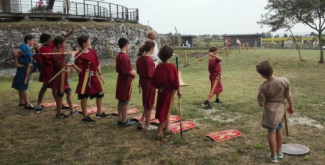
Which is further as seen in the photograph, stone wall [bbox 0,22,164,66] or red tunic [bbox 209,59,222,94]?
stone wall [bbox 0,22,164,66]

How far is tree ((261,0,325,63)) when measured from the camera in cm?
2156

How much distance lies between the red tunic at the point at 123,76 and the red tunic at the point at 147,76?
242mm

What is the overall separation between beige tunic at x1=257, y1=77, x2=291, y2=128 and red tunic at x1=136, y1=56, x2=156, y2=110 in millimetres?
2278

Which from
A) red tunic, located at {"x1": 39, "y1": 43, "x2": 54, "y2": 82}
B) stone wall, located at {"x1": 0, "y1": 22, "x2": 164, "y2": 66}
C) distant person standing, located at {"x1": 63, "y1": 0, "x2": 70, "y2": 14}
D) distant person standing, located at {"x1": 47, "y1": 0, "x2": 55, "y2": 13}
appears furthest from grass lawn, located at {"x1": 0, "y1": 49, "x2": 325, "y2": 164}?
distant person standing, located at {"x1": 63, "y1": 0, "x2": 70, "y2": 14}

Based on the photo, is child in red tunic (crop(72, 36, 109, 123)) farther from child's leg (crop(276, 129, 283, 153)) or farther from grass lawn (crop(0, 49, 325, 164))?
child's leg (crop(276, 129, 283, 153))

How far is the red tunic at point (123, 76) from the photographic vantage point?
233 inches

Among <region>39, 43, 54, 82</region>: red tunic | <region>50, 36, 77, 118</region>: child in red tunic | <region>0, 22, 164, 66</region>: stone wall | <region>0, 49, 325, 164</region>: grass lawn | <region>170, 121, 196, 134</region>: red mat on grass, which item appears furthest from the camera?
<region>0, 22, 164, 66</region>: stone wall

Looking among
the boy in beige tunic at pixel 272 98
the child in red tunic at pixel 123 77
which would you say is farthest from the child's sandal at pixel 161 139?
the boy in beige tunic at pixel 272 98

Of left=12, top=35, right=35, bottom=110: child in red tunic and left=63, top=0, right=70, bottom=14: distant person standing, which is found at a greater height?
left=63, top=0, right=70, bottom=14: distant person standing

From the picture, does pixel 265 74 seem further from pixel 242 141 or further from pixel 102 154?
pixel 102 154

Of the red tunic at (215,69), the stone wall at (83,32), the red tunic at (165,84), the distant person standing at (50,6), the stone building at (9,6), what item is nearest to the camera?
the red tunic at (165,84)

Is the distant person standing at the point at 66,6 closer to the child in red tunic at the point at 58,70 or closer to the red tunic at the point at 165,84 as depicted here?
the child in red tunic at the point at 58,70

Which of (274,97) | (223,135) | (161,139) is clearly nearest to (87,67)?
(161,139)

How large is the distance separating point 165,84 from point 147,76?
0.80 meters
